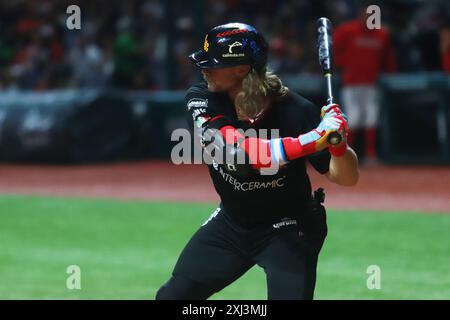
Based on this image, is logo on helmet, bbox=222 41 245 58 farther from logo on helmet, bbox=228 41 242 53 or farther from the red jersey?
the red jersey

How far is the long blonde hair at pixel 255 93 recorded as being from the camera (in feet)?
15.9

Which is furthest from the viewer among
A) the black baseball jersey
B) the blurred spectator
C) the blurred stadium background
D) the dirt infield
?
the blurred spectator

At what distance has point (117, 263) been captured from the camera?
8.88m

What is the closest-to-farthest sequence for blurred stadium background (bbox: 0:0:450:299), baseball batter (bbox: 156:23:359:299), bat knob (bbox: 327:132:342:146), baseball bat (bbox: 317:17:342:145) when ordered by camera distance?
bat knob (bbox: 327:132:342:146), baseball batter (bbox: 156:23:359:299), baseball bat (bbox: 317:17:342:145), blurred stadium background (bbox: 0:0:450:299)

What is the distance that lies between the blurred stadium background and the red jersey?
0.26 m

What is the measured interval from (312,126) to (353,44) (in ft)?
34.7

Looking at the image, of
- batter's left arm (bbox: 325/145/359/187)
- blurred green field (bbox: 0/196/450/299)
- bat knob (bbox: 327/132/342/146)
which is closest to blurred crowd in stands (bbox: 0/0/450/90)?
blurred green field (bbox: 0/196/450/299)

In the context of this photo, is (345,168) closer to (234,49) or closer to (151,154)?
(234,49)

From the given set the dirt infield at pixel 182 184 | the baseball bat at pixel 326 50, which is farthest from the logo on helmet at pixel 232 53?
the dirt infield at pixel 182 184

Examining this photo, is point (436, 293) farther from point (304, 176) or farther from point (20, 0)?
point (20, 0)

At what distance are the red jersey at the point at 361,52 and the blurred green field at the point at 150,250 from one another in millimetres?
4187

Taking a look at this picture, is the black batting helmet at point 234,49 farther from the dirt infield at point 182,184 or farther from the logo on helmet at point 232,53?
the dirt infield at point 182,184

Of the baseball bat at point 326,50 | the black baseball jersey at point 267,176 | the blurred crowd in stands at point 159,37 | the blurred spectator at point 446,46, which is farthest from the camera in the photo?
the blurred crowd in stands at point 159,37

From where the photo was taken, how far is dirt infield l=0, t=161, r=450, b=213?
12.8m
